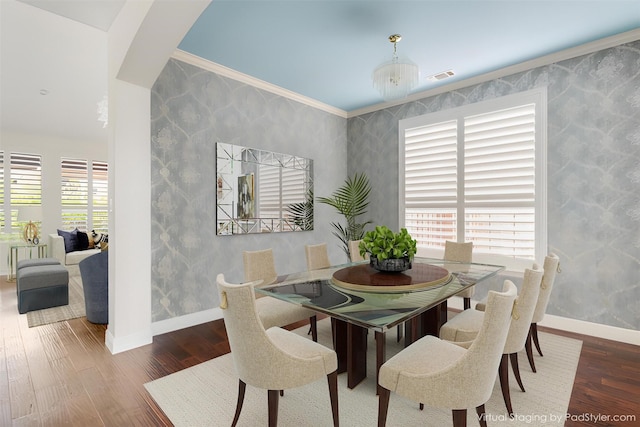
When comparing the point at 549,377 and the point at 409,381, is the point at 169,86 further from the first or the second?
the point at 549,377

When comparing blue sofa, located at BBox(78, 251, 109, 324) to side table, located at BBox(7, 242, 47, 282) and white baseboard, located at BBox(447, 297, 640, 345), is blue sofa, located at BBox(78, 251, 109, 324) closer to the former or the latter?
side table, located at BBox(7, 242, 47, 282)

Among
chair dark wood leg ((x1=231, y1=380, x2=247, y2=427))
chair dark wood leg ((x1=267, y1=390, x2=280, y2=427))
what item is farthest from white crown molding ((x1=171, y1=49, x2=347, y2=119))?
chair dark wood leg ((x1=267, y1=390, x2=280, y2=427))

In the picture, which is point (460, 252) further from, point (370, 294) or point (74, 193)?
point (74, 193)

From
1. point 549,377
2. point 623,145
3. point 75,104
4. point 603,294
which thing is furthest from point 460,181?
point 75,104

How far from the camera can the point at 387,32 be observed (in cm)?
282

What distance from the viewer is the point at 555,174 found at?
330 centimetres

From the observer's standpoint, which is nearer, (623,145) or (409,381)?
(409,381)

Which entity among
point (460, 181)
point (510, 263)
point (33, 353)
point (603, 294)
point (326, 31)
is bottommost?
point (33, 353)

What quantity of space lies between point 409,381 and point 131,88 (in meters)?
3.07

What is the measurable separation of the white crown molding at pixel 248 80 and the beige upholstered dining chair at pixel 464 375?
11.0 feet

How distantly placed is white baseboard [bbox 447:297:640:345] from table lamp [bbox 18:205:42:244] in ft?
26.0

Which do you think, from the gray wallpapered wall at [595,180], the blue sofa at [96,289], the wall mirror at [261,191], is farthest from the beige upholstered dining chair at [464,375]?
the blue sofa at [96,289]

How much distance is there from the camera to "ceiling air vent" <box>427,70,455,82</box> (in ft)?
12.1

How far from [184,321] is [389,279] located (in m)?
2.29
